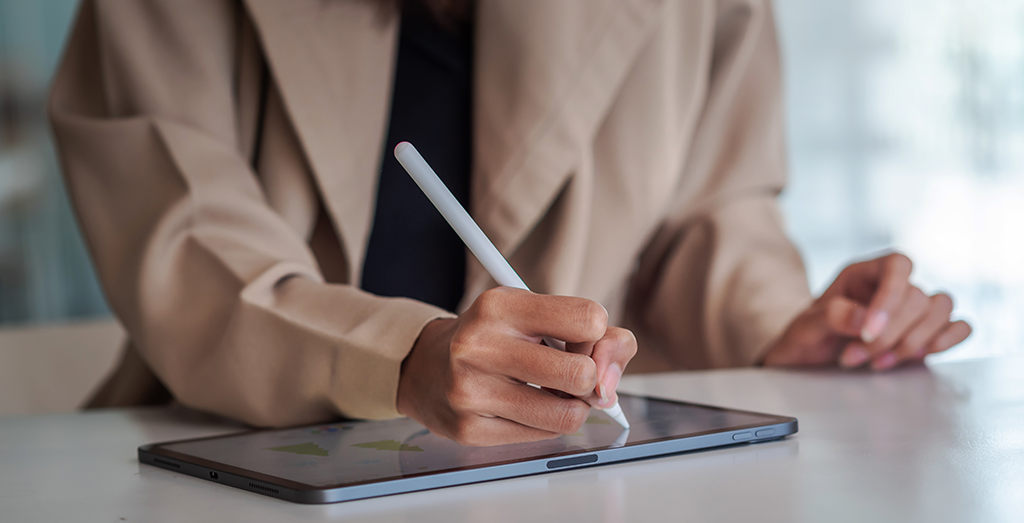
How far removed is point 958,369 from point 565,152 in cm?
33

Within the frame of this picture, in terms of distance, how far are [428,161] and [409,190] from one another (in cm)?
3

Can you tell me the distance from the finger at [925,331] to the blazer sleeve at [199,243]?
1.20 feet

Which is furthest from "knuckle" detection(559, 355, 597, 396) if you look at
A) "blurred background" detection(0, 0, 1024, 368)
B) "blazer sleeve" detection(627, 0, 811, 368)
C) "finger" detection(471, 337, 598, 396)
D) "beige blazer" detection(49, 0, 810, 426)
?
"blurred background" detection(0, 0, 1024, 368)

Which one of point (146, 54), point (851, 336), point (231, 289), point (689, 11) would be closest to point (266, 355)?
point (231, 289)

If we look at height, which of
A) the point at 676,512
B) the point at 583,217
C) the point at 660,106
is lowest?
the point at 676,512

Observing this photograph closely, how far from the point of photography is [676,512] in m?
0.24

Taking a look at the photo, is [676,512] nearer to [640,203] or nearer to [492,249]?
[492,249]

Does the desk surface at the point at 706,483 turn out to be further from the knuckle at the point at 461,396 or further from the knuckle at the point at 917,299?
the knuckle at the point at 917,299

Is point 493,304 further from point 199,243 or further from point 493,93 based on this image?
point 493,93

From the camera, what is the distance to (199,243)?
492mm

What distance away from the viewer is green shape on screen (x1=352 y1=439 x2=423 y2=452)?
34 cm

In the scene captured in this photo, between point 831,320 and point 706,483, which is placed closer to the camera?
point 706,483

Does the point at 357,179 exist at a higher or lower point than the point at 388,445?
higher

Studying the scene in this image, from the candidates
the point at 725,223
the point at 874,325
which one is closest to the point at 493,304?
the point at 874,325
